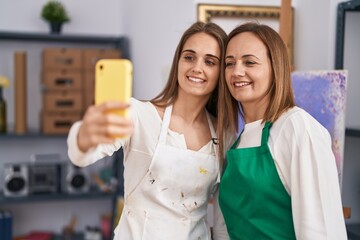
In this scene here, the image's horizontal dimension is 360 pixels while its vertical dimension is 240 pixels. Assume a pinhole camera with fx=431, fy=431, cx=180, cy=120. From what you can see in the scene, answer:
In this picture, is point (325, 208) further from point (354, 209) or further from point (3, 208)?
point (3, 208)

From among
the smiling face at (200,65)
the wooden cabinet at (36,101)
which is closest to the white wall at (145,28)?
the wooden cabinet at (36,101)

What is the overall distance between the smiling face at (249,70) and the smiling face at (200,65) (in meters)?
0.08

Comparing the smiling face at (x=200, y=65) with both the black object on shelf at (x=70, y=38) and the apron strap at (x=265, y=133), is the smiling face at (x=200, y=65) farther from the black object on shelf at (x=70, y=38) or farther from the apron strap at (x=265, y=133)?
the black object on shelf at (x=70, y=38)

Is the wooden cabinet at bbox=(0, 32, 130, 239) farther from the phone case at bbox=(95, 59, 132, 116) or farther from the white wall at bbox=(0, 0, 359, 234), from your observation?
the phone case at bbox=(95, 59, 132, 116)

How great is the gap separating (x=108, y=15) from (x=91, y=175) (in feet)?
4.17

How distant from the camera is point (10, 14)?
10.6 feet

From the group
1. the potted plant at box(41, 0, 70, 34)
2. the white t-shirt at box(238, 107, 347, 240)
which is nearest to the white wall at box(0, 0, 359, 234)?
the potted plant at box(41, 0, 70, 34)

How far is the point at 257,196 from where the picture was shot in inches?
45.2

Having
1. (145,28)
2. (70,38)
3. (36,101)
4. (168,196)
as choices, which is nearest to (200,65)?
(168,196)

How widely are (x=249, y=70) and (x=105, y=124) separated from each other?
1.95 feet

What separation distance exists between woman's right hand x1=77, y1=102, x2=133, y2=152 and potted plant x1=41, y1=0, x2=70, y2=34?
2527 millimetres

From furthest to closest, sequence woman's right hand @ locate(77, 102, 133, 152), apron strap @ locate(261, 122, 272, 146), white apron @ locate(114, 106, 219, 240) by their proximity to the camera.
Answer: white apron @ locate(114, 106, 219, 240), apron strap @ locate(261, 122, 272, 146), woman's right hand @ locate(77, 102, 133, 152)

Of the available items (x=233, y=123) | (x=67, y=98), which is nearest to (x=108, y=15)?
(x=67, y=98)

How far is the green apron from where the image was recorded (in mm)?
1137
